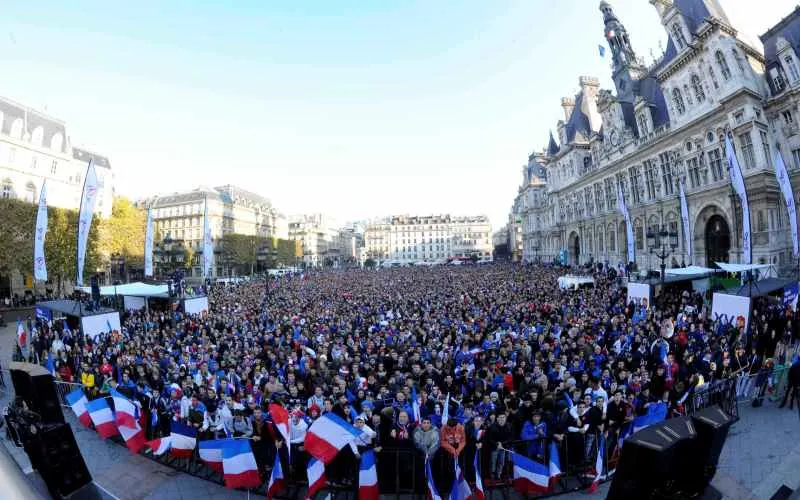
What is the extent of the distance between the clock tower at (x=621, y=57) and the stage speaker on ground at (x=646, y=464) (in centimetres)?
5400

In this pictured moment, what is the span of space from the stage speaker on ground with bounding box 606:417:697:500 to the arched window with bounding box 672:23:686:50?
41.2 meters

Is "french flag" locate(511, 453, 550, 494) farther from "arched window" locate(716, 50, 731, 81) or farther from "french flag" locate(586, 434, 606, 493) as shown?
"arched window" locate(716, 50, 731, 81)

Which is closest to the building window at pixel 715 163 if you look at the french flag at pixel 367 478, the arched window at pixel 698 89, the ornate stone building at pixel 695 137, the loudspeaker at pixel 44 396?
the ornate stone building at pixel 695 137

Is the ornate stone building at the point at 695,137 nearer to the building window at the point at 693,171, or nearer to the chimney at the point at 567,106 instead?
the building window at the point at 693,171

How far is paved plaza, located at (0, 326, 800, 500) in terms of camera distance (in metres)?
7.61

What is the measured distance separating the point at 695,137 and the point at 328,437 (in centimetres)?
3945

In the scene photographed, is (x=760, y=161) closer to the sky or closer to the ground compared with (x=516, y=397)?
closer to the sky

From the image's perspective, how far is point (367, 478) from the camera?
7363mm

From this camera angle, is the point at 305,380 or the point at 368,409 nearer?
the point at 368,409

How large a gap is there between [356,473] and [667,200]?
1633 inches

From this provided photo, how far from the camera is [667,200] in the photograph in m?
39.0

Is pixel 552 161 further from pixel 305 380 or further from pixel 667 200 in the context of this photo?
pixel 305 380

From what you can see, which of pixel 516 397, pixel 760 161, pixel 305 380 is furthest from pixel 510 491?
pixel 760 161

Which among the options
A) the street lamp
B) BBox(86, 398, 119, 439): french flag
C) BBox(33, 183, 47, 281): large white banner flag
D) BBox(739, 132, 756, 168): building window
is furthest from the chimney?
BBox(86, 398, 119, 439): french flag
